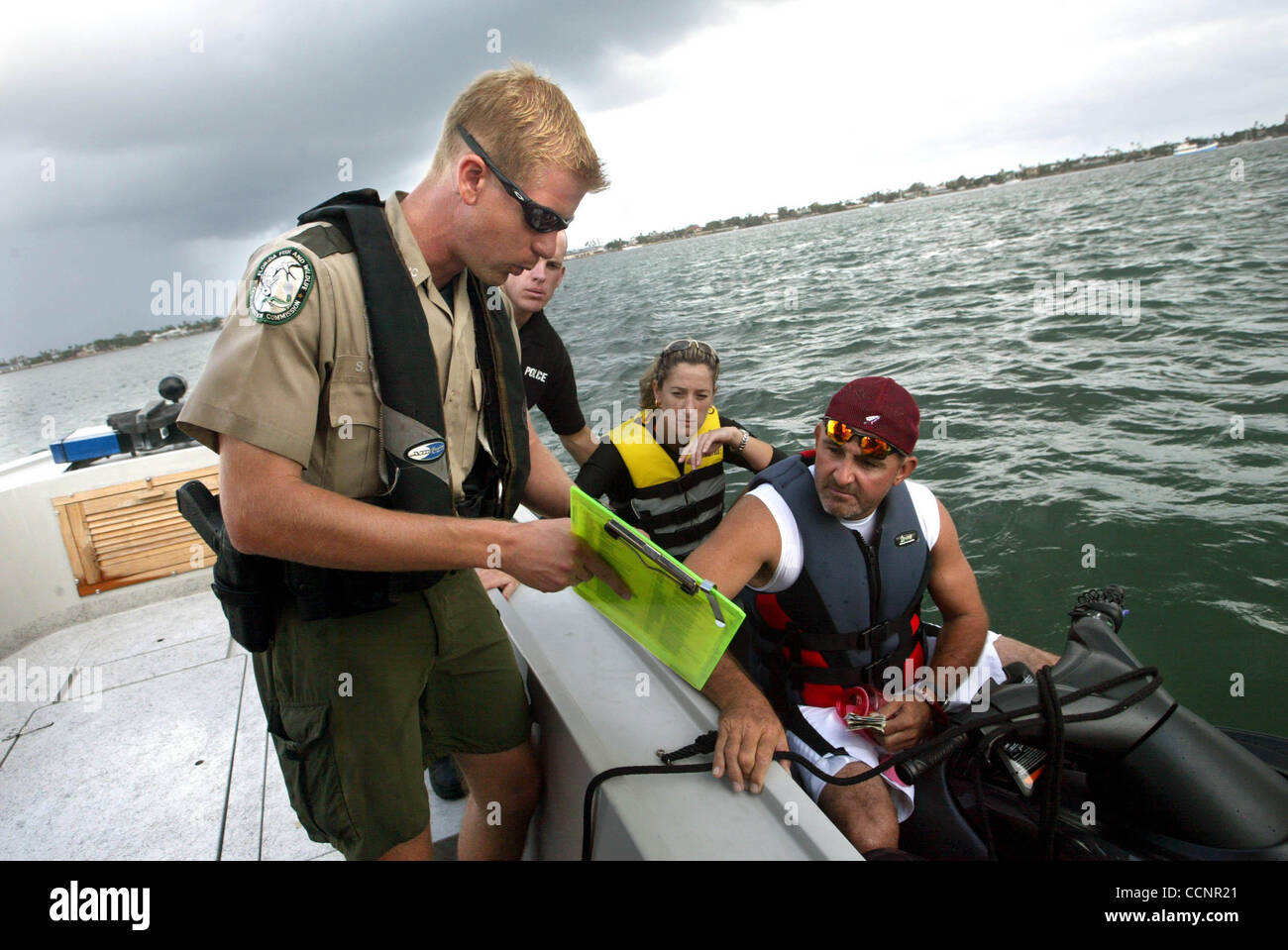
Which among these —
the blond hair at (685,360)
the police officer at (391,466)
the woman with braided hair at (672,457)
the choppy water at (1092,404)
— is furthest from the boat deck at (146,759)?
the choppy water at (1092,404)

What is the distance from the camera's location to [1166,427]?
233 inches

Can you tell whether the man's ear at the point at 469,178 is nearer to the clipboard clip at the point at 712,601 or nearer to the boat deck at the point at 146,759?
the clipboard clip at the point at 712,601

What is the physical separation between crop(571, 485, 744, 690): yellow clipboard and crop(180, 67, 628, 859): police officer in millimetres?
54

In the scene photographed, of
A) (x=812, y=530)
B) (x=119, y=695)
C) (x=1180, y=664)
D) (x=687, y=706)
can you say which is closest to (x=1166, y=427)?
(x=1180, y=664)

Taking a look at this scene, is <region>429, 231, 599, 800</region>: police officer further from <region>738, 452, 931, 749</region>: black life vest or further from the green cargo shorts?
the green cargo shorts

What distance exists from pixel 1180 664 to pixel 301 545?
423 centimetres

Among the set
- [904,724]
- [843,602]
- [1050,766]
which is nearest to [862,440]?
[843,602]

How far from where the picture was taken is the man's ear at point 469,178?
1.23 metres

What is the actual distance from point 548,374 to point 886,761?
210cm

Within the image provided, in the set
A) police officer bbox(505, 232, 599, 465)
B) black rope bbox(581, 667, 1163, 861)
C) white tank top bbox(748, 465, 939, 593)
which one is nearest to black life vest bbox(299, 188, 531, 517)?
black rope bbox(581, 667, 1163, 861)

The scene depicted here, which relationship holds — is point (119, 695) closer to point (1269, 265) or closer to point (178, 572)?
point (178, 572)

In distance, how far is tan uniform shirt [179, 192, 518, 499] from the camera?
103cm

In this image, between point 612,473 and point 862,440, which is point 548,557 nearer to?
point 862,440

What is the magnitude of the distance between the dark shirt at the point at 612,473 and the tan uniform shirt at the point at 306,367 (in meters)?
1.94
